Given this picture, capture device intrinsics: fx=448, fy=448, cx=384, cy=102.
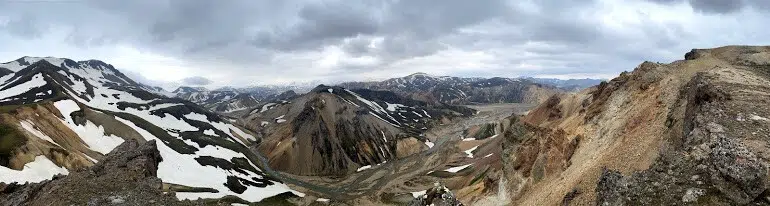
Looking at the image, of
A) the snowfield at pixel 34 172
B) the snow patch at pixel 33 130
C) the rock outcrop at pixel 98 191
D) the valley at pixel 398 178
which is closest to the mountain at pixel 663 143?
the rock outcrop at pixel 98 191

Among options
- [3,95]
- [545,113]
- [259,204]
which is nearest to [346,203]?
[259,204]

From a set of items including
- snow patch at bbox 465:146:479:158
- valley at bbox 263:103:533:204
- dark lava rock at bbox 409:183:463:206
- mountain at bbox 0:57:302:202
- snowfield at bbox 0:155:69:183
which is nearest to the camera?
dark lava rock at bbox 409:183:463:206

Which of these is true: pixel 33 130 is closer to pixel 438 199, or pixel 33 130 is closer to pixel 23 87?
pixel 438 199

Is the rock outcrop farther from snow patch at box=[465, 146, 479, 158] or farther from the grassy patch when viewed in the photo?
snow patch at box=[465, 146, 479, 158]

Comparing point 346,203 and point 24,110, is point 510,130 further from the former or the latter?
point 24,110

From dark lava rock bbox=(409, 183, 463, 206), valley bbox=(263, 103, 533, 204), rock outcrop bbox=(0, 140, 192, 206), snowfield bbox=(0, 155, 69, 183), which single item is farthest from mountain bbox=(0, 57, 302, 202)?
dark lava rock bbox=(409, 183, 463, 206)

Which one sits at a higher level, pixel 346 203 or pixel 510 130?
pixel 510 130

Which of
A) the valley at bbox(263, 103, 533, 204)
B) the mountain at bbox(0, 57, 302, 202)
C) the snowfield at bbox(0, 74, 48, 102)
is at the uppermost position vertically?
the snowfield at bbox(0, 74, 48, 102)

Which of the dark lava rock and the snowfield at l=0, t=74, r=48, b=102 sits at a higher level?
the snowfield at l=0, t=74, r=48, b=102
